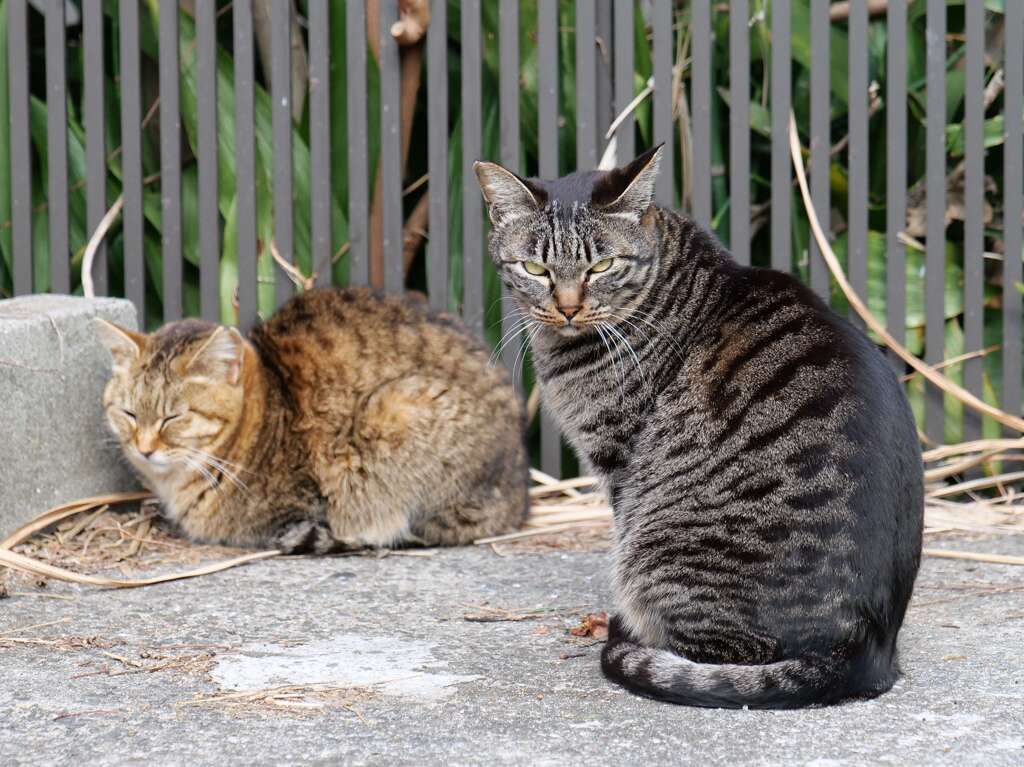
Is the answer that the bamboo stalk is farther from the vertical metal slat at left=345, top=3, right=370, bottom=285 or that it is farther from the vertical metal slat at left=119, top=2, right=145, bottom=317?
the vertical metal slat at left=119, top=2, right=145, bottom=317

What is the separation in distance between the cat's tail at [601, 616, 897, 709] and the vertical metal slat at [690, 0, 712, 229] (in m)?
2.23

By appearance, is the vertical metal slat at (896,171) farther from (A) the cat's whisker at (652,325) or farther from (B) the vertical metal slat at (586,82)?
(A) the cat's whisker at (652,325)

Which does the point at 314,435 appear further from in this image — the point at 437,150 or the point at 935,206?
the point at 935,206

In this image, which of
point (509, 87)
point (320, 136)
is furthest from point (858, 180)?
point (320, 136)

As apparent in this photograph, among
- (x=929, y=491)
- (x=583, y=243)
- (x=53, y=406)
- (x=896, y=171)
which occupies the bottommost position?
(x=929, y=491)

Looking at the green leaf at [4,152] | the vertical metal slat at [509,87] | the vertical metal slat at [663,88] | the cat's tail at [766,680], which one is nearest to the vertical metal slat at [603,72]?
the vertical metal slat at [663,88]

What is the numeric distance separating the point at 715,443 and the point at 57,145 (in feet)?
9.77

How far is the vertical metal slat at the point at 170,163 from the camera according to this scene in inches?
198

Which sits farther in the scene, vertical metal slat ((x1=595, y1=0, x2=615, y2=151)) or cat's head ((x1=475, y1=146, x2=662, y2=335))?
vertical metal slat ((x1=595, y1=0, x2=615, y2=151))


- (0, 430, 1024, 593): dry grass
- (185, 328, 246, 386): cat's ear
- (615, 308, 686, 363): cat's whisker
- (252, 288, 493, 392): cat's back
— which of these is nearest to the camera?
(615, 308, 686, 363): cat's whisker

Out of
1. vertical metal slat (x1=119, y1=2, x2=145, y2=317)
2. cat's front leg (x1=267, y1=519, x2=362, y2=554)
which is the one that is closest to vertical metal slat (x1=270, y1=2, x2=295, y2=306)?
vertical metal slat (x1=119, y1=2, x2=145, y2=317)

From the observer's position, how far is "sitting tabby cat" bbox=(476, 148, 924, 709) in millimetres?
3008

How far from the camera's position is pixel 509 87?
4.99 metres

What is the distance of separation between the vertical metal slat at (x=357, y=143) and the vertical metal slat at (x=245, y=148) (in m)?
0.34
